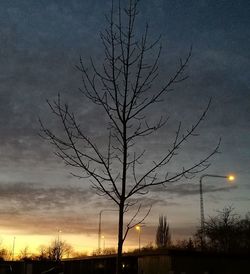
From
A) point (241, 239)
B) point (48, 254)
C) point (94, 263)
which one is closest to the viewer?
point (94, 263)

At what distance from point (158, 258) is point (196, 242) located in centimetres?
4083

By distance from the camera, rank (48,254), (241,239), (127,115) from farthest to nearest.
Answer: (48,254)
(241,239)
(127,115)

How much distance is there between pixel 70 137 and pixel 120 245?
6.60 feet

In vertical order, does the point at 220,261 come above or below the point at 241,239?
below

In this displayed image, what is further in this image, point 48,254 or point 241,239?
point 48,254

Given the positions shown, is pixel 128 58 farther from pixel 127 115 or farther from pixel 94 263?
pixel 94 263

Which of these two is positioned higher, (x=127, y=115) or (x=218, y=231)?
(x=218, y=231)

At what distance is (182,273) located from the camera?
2531cm

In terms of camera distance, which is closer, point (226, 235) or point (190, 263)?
point (190, 263)

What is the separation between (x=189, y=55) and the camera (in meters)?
7.91

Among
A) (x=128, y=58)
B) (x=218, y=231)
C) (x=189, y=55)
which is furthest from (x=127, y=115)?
(x=218, y=231)

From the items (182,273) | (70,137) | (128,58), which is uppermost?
(128,58)

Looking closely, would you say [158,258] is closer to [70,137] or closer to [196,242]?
[70,137]

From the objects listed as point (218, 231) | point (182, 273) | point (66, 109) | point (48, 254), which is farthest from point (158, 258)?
point (48, 254)
